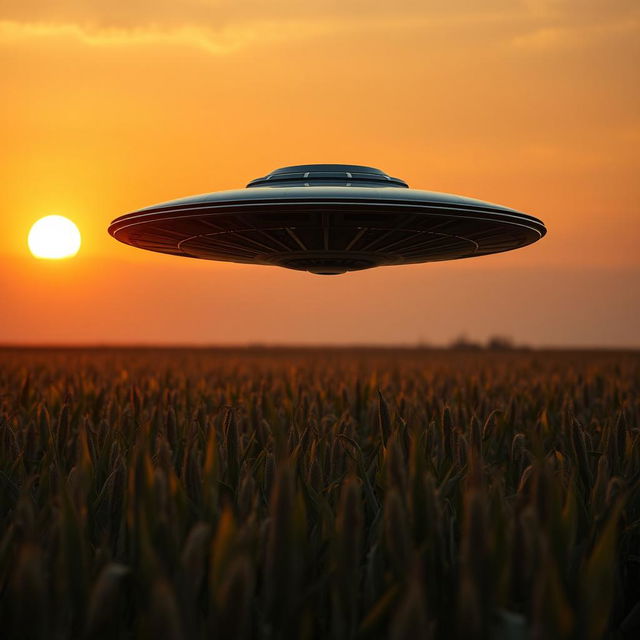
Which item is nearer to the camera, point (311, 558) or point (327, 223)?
point (311, 558)

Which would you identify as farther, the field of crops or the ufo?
the ufo

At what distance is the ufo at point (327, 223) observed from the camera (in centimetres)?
420

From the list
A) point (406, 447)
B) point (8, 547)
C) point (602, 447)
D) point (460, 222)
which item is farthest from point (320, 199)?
point (8, 547)

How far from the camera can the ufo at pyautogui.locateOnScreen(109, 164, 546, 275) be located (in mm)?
4203

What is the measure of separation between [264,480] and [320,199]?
195 centimetres

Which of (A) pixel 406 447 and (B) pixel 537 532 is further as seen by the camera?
(A) pixel 406 447

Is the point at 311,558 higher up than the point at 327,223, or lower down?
lower down

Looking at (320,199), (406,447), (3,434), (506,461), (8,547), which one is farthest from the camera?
(320,199)

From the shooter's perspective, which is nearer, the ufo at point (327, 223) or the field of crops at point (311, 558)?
the field of crops at point (311, 558)

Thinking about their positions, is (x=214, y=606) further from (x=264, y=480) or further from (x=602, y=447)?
(x=602, y=447)

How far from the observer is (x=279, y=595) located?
1.46 meters

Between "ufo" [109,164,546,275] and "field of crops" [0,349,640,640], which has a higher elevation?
"ufo" [109,164,546,275]

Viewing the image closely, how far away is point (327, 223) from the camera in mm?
4535

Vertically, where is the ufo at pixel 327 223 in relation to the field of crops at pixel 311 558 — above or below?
above
